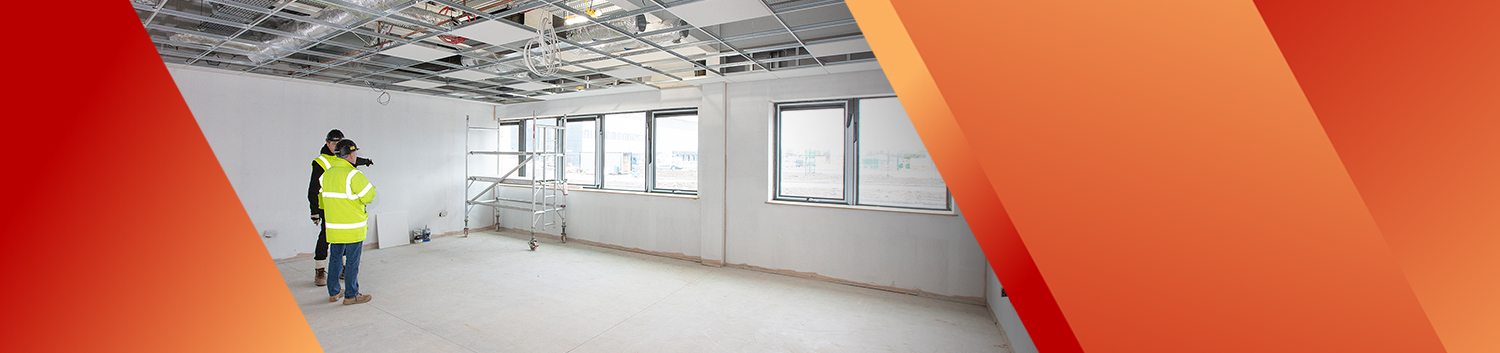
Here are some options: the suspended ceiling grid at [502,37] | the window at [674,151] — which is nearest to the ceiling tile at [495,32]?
the suspended ceiling grid at [502,37]

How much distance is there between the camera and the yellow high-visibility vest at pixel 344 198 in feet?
12.3

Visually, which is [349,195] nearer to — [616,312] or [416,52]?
[416,52]

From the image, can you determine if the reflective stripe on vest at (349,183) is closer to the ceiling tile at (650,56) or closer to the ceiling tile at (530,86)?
the ceiling tile at (650,56)

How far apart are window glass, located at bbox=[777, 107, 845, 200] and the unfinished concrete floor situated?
0.91 m

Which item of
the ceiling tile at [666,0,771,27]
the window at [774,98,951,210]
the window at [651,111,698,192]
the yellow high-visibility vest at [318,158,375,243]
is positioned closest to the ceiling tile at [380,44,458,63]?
the yellow high-visibility vest at [318,158,375,243]

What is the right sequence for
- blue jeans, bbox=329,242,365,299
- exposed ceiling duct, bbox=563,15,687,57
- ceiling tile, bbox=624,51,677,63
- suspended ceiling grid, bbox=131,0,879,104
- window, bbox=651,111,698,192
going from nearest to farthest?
suspended ceiling grid, bbox=131,0,879,104
exposed ceiling duct, bbox=563,15,687,57
blue jeans, bbox=329,242,365,299
ceiling tile, bbox=624,51,677,63
window, bbox=651,111,698,192

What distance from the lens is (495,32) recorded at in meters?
3.54

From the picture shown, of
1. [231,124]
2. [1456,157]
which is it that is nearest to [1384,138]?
[1456,157]

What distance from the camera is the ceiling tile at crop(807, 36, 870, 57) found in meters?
3.68

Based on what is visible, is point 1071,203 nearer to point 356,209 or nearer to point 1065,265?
point 1065,265

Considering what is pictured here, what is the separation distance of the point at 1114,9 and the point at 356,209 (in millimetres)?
4726

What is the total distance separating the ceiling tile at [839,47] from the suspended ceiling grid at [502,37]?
14mm

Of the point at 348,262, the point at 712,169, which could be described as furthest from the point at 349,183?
the point at 712,169

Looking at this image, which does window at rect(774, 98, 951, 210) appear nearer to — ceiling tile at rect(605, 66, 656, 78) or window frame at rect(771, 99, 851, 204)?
window frame at rect(771, 99, 851, 204)
